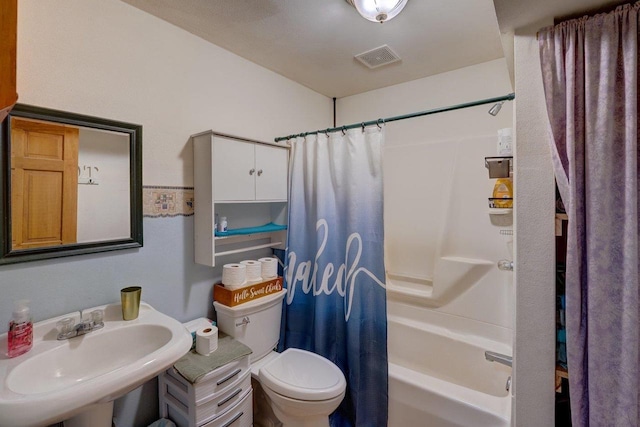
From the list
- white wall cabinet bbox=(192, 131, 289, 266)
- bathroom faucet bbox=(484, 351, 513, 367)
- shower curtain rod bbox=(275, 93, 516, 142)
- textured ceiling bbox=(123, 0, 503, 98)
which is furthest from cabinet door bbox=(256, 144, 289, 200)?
bathroom faucet bbox=(484, 351, 513, 367)

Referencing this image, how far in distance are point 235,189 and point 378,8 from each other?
1.28 metres

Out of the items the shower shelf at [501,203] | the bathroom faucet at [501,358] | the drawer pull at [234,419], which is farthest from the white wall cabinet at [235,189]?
the bathroom faucet at [501,358]

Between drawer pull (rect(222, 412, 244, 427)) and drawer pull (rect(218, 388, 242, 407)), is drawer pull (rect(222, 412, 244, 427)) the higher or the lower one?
the lower one

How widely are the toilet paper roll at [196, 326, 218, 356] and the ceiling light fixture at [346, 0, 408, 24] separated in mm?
1879

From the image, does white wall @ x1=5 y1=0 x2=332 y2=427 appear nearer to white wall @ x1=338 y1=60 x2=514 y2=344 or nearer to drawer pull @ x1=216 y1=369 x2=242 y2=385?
drawer pull @ x1=216 y1=369 x2=242 y2=385

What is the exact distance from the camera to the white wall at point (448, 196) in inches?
80.4

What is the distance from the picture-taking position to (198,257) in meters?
1.80

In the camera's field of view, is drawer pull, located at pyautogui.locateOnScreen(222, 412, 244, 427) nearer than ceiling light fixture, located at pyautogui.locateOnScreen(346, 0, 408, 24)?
No

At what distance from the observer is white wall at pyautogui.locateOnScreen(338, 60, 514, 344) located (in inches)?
80.4

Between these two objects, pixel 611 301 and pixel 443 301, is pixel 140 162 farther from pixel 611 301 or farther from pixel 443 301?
pixel 443 301

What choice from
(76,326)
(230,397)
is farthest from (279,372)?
(76,326)

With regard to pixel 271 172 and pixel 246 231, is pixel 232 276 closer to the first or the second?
pixel 246 231

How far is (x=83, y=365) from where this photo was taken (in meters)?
1.24

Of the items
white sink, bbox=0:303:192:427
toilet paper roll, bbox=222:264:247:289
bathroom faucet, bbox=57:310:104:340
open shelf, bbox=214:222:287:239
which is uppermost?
open shelf, bbox=214:222:287:239
